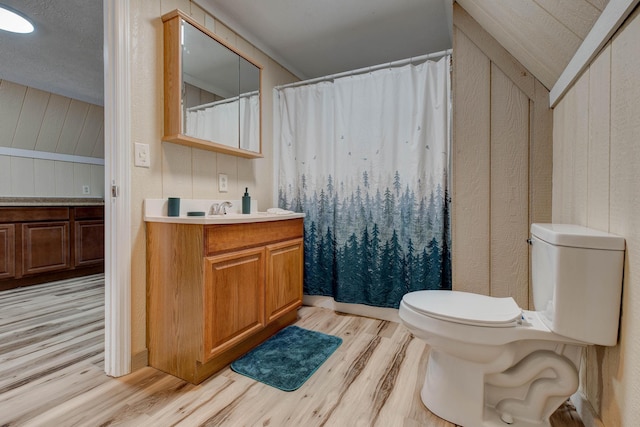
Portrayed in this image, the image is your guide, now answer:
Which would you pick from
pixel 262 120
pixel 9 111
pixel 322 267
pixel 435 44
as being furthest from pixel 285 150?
pixel 9 111

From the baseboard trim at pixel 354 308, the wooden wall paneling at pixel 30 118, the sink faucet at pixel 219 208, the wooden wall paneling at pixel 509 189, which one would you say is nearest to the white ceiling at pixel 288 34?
the wooden wall paneling at pixel 30 118

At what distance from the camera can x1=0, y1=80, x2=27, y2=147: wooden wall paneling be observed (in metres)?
3.17

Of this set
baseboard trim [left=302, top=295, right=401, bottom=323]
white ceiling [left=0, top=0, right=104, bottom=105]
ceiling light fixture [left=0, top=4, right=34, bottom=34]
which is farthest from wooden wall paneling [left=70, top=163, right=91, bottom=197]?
baseboard trim [left=302, top=295, right=401, bottom=323]

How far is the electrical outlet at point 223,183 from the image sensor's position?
7.07 ft

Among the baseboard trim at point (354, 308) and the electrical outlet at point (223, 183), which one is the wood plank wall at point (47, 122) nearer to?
the electrical outlet at point (223, 183)

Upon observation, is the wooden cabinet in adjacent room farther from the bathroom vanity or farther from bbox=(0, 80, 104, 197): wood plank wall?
the bathroom vanity

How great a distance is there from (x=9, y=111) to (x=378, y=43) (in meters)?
3.82

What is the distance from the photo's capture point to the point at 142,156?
1.64 meters

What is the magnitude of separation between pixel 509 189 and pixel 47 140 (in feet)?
15.5

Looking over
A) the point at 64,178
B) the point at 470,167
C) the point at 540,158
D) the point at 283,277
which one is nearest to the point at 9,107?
the point at 64,178

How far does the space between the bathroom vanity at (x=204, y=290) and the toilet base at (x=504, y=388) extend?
3.34 ft

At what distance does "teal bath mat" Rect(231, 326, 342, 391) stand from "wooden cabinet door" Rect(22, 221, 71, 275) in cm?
284

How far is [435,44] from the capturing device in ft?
8.36

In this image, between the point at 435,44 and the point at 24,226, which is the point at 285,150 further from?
the point at 24,226
